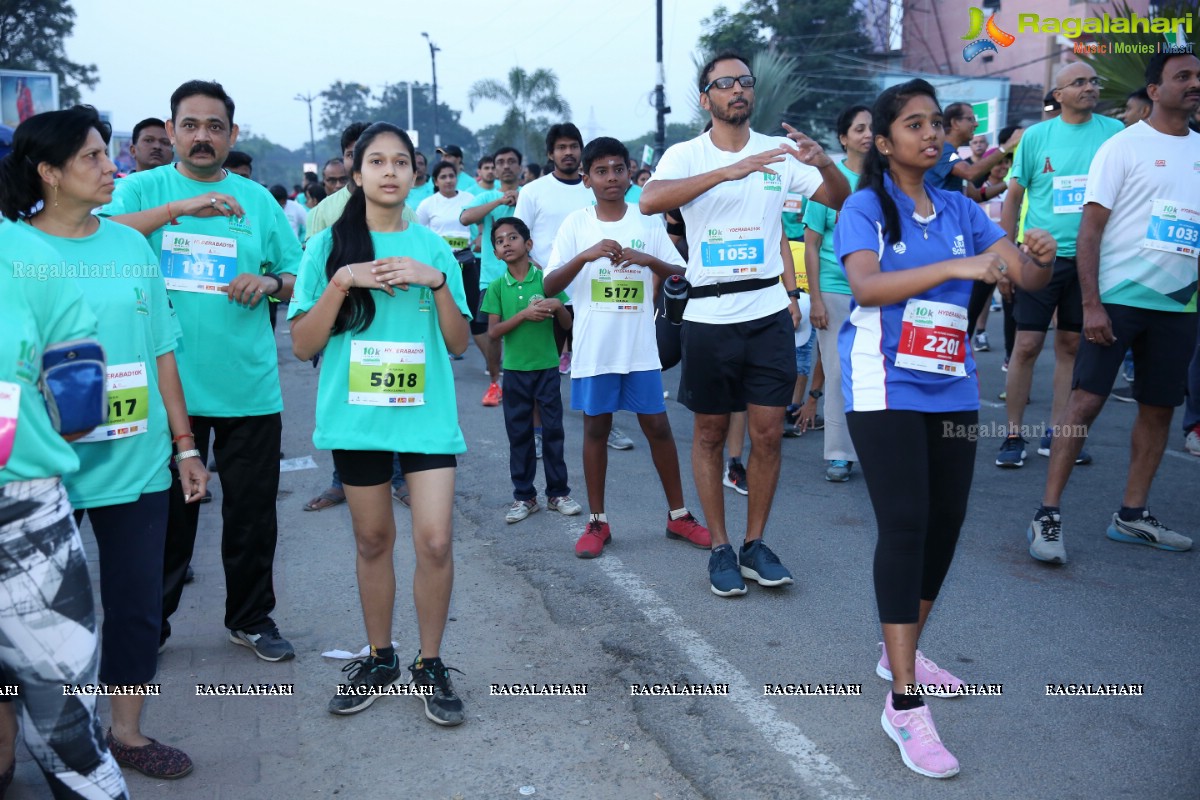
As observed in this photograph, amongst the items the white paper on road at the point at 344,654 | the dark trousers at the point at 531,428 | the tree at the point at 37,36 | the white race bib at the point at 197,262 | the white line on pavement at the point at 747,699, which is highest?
the tree at the point at 37,36

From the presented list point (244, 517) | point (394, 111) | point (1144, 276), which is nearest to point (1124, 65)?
point (1144, 276)

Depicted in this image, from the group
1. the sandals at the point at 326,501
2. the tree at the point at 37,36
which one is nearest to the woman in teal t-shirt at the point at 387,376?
the sandals at the point at 326,501

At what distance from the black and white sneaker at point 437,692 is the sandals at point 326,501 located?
2.94 meters

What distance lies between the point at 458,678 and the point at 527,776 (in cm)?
83

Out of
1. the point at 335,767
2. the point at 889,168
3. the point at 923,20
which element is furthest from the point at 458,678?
the point at 923,20

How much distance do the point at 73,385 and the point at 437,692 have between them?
5.53 ft

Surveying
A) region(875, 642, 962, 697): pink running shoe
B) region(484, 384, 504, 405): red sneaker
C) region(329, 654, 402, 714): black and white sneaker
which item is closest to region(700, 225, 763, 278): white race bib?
region(875, 642, 962, 697): pink running shoe

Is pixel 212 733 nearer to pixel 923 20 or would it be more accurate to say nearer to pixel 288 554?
pixel 288 554

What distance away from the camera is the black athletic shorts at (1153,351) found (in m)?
5.30

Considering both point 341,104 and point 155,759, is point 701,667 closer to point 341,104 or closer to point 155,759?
point 155,759

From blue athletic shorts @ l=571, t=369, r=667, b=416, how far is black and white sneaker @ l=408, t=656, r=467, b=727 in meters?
2.17

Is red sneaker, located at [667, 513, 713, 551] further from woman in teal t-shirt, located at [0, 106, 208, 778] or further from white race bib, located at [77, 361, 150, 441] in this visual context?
white race bib, located at [77, 361, 150, 441]

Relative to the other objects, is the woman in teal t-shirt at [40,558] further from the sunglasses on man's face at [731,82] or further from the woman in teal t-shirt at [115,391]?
the sunglasses on man's face at [731,82]

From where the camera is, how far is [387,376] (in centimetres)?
370
